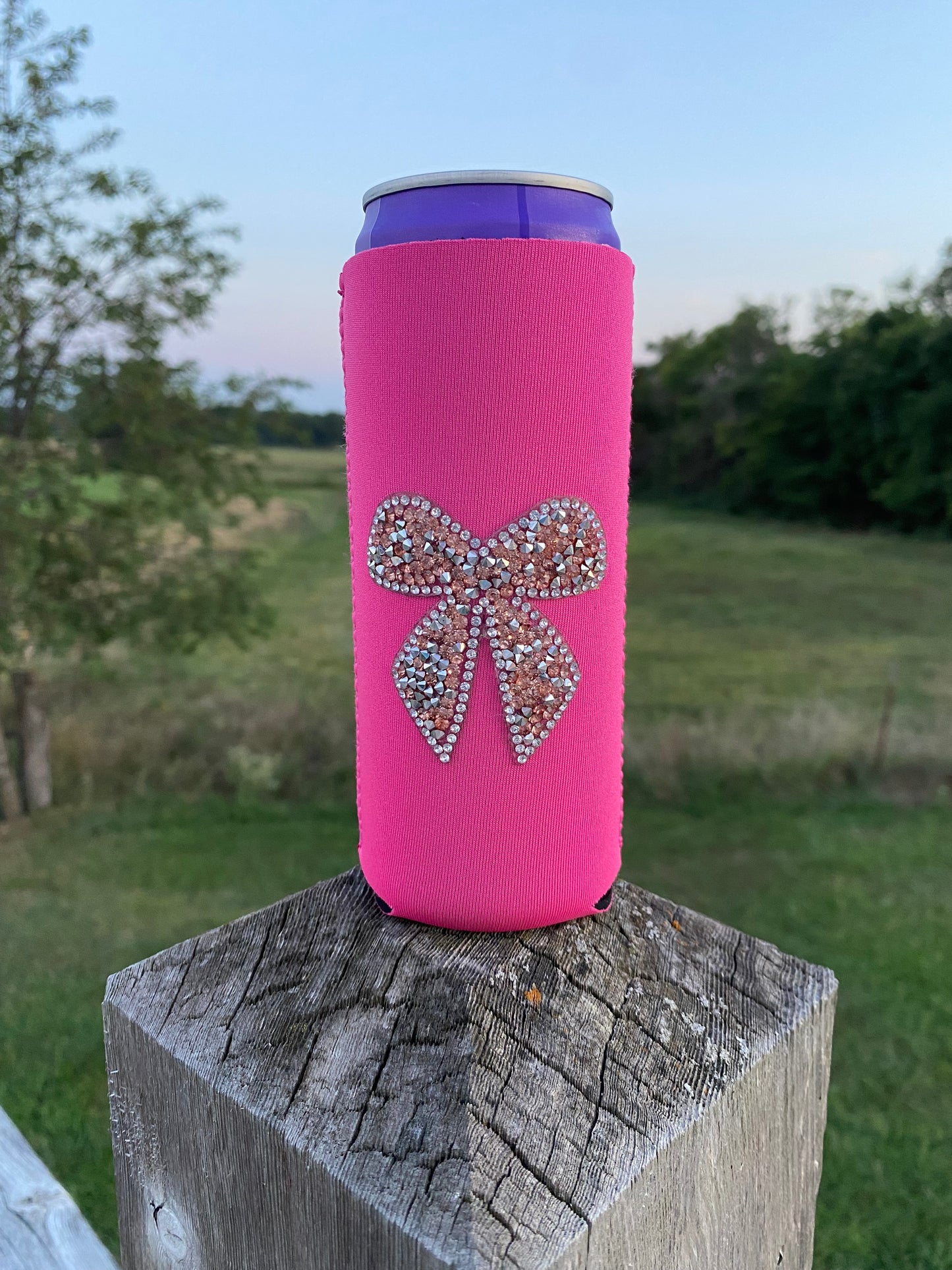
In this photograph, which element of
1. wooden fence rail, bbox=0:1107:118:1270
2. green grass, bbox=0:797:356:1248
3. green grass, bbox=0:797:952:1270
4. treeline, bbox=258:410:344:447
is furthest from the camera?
treeline, bbox=258:410:344:447

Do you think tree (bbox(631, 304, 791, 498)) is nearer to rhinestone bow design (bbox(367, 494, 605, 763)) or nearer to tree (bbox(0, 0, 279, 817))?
tree (bbox(0, 0, 279, 817))

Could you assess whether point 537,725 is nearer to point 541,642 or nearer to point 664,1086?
point 541,642

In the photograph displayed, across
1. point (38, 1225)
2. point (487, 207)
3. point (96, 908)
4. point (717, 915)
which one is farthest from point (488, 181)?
point (96, 908)

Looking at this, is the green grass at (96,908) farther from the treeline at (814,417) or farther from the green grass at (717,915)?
the treeline at (814,417)

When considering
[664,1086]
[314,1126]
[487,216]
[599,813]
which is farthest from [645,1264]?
[487,216]

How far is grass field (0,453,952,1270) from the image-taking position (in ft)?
8.97

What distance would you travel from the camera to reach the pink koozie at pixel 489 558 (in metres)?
1.07

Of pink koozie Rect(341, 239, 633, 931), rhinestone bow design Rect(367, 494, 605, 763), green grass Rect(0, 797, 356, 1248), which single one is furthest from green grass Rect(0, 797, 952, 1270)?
rhinestone bow design Rect(367, 494, 605, 763)

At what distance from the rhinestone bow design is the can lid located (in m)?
A: 0.36

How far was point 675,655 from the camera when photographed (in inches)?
190

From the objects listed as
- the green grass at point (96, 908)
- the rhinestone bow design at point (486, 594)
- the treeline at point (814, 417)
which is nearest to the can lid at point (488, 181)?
the rhinestone bow design at point (486, 594)

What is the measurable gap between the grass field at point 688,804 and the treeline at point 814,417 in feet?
0.93

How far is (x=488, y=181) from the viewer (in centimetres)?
105

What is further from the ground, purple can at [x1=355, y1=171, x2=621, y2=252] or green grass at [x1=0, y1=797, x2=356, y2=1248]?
purple can at [x1=355, y1=171, x2=621, y2=252]
